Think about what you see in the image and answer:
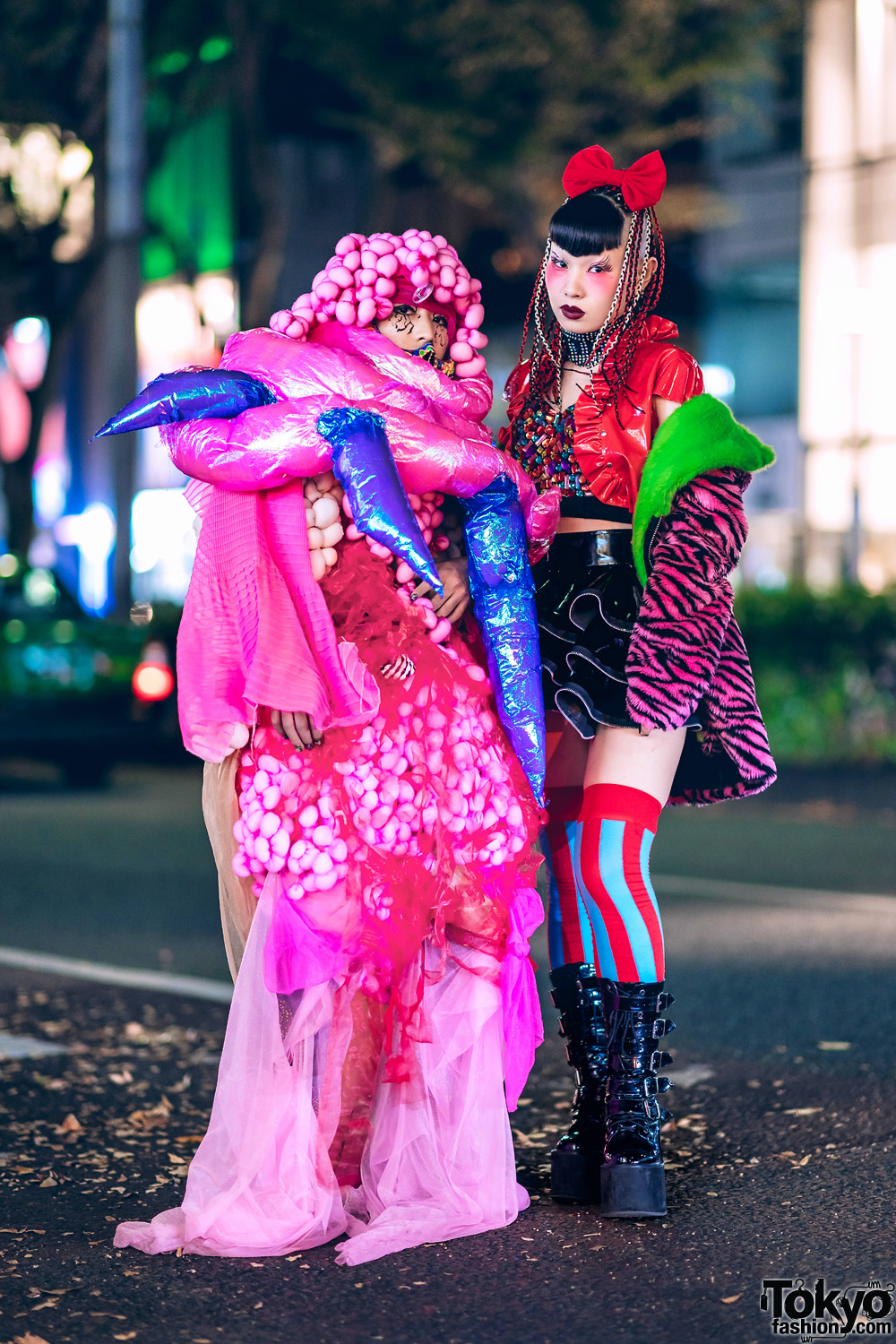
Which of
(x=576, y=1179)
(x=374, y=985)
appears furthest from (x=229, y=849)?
(x=576, y=1179)

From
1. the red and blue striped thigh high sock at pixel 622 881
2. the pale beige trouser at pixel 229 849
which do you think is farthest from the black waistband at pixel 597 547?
the pale beige trouser at pixel 229 849

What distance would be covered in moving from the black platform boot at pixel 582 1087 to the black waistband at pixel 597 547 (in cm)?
84

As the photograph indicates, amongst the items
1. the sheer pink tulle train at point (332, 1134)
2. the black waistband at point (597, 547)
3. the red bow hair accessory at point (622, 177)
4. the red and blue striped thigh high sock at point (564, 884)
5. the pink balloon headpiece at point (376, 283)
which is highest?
the red bow hair accessory at point (622, 177)

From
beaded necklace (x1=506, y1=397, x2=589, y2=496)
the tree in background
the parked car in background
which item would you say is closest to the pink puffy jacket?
beaded necklace (x1=506, y1=397, x2=589, y2=496)

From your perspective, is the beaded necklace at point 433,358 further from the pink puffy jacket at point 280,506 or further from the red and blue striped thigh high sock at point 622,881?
the red and blue striped thigh high sock at point 622,881

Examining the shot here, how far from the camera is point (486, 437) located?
347 cm

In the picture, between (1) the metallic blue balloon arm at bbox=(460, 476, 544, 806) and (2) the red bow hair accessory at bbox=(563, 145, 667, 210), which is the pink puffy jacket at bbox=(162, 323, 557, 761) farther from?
(2) the red bow hair accessory at bbox=(563, 145, 667, 210)

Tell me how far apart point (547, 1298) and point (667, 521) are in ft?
4.99

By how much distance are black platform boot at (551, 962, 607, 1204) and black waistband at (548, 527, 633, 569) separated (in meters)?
0.84

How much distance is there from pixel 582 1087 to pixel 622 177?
6.26 feet

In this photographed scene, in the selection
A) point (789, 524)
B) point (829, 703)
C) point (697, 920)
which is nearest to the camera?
point (697, 920)

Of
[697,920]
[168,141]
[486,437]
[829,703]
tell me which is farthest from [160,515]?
[486,437]

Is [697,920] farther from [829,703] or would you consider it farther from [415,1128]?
[829,703]

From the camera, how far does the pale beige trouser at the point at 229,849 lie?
3357mm
